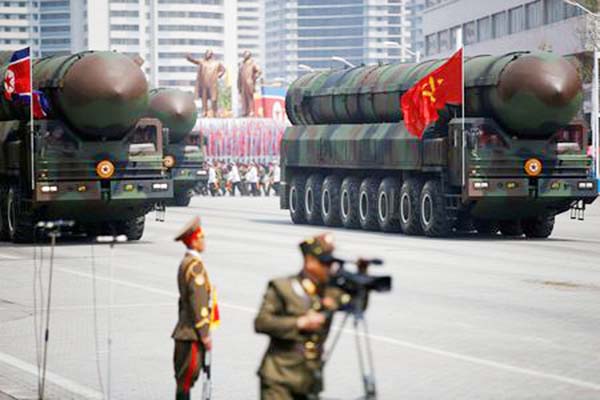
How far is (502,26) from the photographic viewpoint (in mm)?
101562

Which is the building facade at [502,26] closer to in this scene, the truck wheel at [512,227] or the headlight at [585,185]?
the truck wheel at [512,227]

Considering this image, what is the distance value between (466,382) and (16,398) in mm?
3941

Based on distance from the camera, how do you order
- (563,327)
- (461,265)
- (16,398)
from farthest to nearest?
(461,265) < (563,327) < (16,398)

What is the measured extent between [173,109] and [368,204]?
1610cm

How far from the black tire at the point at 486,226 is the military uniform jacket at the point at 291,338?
2909 cm

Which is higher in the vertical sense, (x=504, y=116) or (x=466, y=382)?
(x=504, y=116)

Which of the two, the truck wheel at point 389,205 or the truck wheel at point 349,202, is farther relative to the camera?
the truck wheel at point 349,202

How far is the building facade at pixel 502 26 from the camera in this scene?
89.0 meters

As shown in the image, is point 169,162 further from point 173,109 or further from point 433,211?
point 433,211

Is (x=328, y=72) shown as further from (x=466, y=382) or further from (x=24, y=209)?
(x=466, y=382)

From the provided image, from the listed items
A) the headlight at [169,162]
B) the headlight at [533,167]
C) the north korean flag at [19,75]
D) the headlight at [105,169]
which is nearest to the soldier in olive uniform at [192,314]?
the headlight at [105,169]

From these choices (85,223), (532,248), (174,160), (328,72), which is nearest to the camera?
(532,248)

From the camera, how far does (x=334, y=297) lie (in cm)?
876

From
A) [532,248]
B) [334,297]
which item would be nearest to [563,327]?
[334,297]
